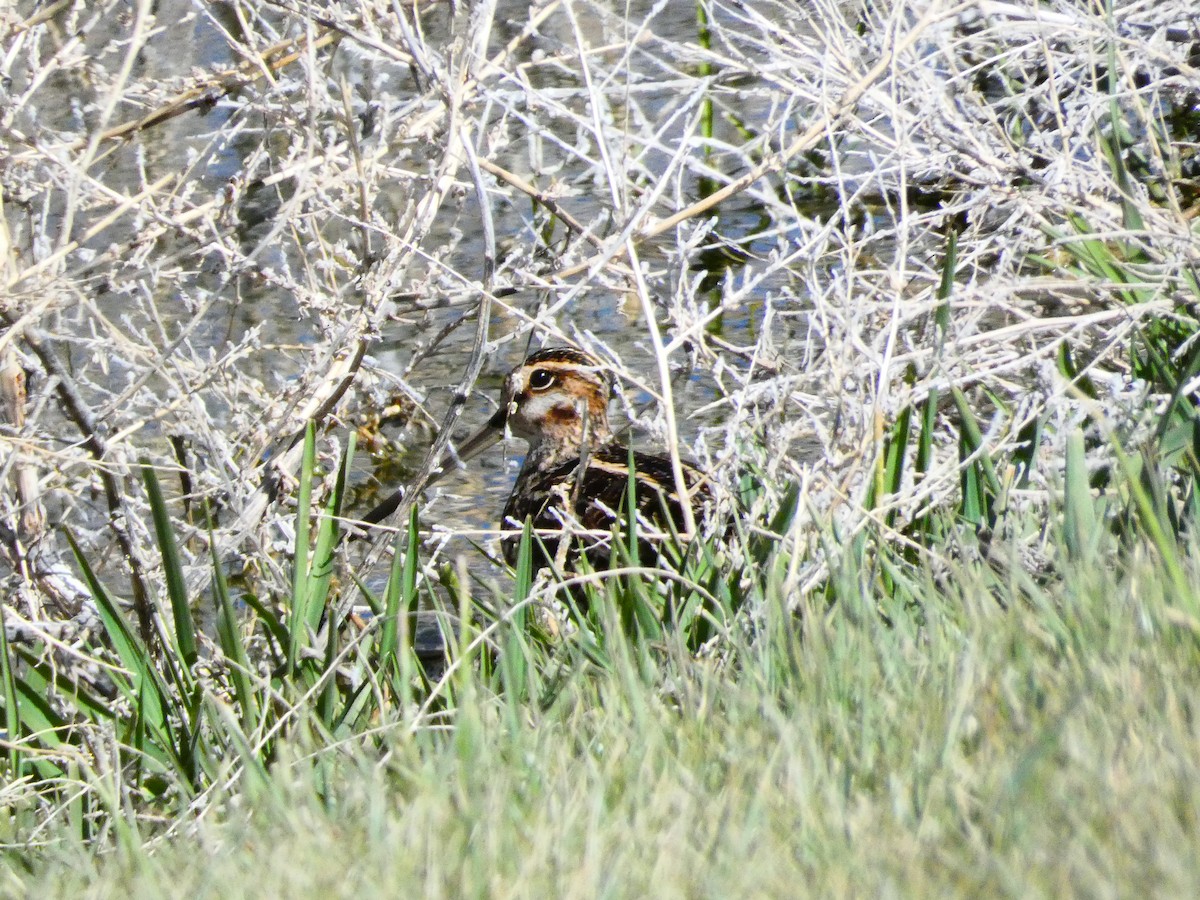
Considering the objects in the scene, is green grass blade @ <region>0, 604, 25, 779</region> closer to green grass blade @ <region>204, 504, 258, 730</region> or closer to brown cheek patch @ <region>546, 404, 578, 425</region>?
green grass blade @ <region>204, 504, 258, 730</region>

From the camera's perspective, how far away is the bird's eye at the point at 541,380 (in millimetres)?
5496

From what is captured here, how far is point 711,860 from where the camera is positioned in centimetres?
176

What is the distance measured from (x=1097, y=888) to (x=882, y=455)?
2.00 m

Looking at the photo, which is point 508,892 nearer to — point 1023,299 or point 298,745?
point 298,745

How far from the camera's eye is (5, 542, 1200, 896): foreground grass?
1.67 m

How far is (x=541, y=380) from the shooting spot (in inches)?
217

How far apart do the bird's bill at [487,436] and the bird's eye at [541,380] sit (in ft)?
0.57

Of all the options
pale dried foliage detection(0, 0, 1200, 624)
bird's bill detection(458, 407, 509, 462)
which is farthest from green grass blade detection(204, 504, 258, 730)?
bird's bill detection(458, 407, 509, 462)

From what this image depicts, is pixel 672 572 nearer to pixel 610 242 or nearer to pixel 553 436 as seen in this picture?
pixel 610 242

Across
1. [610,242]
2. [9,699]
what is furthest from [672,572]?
[9,699]

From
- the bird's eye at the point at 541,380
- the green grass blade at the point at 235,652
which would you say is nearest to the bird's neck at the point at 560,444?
the bird's eye at the point at 541,380

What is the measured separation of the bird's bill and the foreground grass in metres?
2.83

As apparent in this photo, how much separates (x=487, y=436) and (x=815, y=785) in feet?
11.8

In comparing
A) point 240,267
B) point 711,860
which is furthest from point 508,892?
point 240,267
